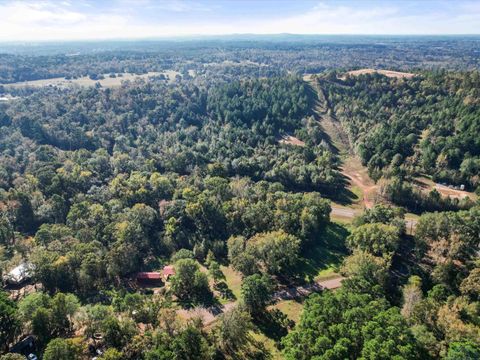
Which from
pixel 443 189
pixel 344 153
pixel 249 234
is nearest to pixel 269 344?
pixel 249 234

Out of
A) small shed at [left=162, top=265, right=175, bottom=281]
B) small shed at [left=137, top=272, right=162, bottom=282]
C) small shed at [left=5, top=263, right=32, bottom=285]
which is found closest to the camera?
small shed at [left=5, top=263, right=32, bottom=285]

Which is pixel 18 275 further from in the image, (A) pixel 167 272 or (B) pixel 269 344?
(B) pixel 269 344

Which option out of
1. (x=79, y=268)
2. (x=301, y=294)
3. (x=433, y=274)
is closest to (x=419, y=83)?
(x=433, y=274)

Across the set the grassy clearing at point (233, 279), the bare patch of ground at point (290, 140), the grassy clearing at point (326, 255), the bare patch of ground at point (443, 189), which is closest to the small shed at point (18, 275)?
the grassy clearing at point (233, 279)

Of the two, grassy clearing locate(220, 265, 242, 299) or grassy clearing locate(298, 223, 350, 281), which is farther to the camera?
grassy clearing locate(298, 223, 350, 281)

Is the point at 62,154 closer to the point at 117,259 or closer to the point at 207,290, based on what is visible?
the point at 117,259

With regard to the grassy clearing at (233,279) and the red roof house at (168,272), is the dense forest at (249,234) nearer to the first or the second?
the grassy clearing at (233,279)

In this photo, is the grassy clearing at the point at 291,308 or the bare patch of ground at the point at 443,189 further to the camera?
the bare patch of ground at the point at 443,189

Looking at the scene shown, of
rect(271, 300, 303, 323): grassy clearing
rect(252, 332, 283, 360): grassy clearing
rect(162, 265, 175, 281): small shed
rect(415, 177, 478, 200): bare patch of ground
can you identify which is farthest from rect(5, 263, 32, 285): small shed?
rect(415, 177, 478, 200): bare patch of ground

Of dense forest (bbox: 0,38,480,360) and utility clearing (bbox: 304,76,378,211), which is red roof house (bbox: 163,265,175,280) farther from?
utility clearing (bbox: 304,76,378,211)
